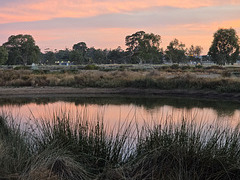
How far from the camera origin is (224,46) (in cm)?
5228

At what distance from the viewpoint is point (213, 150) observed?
13.7 ft

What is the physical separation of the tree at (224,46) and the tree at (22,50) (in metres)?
40.2

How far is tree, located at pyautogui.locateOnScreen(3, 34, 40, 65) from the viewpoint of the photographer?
66.9 m

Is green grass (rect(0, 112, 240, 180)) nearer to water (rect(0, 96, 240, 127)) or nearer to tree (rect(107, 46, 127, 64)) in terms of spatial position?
water (rect(0, 96, 240, 127))

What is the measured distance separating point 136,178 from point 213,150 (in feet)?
3.96

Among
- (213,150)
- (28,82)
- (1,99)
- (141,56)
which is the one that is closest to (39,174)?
(213,150)

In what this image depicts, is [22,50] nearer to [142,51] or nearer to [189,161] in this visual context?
[142,51]

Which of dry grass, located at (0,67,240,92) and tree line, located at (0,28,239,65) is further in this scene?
tree line, located at (0,28,239,65)

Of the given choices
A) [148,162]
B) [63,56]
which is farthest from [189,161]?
[63,56]

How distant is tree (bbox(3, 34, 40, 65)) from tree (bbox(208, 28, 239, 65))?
132 feet

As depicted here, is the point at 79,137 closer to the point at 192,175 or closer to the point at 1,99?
the point at 192,175

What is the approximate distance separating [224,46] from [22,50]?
4526 centimetres

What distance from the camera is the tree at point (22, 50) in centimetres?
6688

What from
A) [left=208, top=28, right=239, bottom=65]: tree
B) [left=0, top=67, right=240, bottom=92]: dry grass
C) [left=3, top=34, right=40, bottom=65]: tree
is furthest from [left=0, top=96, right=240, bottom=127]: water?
[left=3, top=34, right=40, bottom=65]: tree
